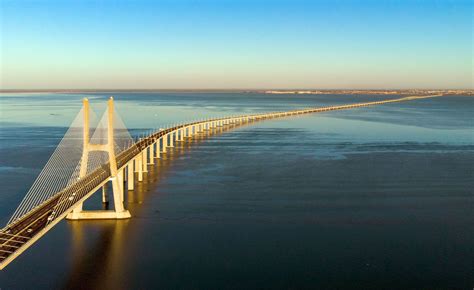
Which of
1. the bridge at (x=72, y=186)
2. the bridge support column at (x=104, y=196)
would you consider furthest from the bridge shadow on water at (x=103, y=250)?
the bridge support column at (x=104, y=196)

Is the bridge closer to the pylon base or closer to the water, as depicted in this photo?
the pylon base

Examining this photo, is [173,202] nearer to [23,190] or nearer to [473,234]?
[23,190]

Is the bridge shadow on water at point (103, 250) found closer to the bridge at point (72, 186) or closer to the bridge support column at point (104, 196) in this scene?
the bridge at point (72, 186)

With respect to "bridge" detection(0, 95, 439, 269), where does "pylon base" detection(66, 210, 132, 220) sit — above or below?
below

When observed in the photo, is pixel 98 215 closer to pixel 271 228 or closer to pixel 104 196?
pixel 104 196

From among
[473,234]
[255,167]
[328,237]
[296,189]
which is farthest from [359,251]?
[255,167]

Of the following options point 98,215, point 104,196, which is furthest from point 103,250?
point 104,196

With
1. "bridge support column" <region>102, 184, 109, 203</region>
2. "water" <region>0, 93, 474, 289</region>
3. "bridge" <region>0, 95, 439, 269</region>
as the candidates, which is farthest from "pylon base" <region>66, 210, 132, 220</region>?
"bridge support column" <region>102, 184, 109, 203</region>

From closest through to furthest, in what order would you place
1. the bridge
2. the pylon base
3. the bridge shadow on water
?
the bridge, the bridge shadow on water, the pylon base
